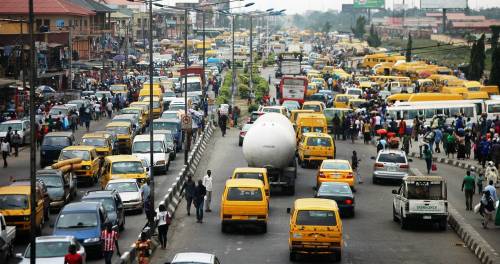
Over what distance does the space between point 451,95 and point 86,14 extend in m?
43.2

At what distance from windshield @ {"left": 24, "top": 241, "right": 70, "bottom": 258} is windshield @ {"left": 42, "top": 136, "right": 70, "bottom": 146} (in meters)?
21.9

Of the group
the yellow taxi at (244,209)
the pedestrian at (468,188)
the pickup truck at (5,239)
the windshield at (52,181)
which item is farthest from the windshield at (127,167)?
the pickup truck at (5,239)

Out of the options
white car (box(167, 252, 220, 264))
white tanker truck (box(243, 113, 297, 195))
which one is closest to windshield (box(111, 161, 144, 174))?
white tanker truck (box(243, 113, 297, 195))

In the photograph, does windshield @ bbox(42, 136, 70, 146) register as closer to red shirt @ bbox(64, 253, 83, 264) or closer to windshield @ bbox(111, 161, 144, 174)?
windshield @ bbox(111, 161, 144, 174)

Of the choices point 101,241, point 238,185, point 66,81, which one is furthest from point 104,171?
point 66,81

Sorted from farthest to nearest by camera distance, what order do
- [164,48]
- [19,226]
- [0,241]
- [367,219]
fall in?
[164,48] < [367,219] < [19,226] < [0,241]

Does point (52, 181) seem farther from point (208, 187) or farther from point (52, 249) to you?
point (52, 249)

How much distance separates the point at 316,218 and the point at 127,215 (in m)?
9.25

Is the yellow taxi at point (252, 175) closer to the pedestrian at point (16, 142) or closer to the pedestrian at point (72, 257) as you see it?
the pedestrian at point (72, 257)

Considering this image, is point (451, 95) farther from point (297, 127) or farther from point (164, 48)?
point (164, 48)

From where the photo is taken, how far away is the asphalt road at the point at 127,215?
30609 mm

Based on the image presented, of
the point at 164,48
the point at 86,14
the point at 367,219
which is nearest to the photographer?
the point at 367,219

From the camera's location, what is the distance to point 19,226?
1192 inches

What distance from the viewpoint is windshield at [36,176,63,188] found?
36.0m
